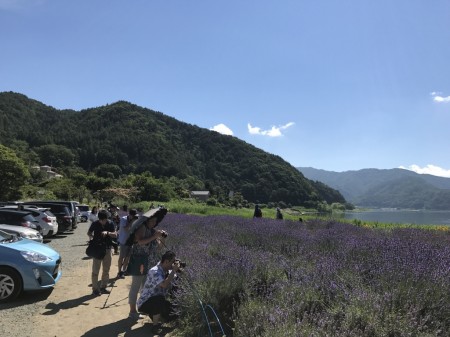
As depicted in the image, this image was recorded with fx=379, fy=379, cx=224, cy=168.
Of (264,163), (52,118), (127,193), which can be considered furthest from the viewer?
(52,118)

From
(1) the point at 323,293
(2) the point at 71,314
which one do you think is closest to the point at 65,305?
(2) the point at 71,314

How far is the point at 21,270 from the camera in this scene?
7391 mm

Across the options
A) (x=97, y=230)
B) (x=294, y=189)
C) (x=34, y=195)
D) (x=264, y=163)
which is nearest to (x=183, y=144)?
(x=264, y=163)

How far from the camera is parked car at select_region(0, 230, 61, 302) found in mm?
7324

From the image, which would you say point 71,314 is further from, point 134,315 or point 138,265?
point 138,265

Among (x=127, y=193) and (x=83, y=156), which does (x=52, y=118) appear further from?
(x=127, y=193)

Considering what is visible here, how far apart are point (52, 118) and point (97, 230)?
518ft

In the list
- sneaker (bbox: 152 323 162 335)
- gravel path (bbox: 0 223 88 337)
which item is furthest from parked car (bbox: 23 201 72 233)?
sneaker (bbox: 152 323 162 335)

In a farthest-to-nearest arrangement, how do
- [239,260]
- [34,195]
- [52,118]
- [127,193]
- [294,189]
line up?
[52,118] < [294,189] < [127,193] < [34,195] < [239,260]

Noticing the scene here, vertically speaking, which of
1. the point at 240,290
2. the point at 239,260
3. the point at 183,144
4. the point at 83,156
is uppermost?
the point at 183,144

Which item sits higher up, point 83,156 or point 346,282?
point 83,156

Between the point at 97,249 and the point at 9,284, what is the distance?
1.74 meters

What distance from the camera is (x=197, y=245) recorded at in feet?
25.6

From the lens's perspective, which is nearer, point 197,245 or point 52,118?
point 197,245
